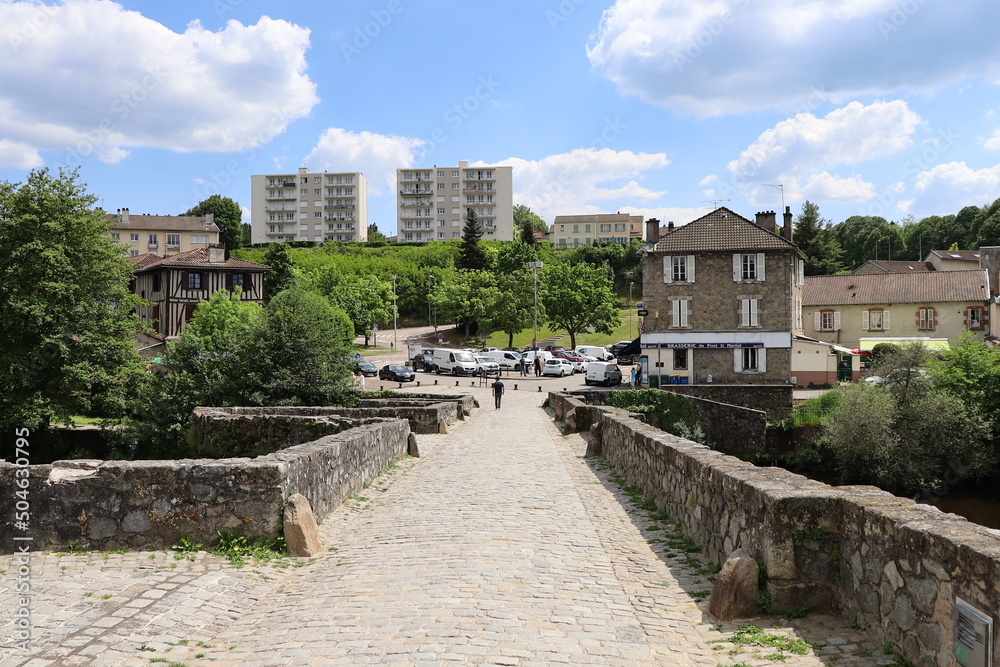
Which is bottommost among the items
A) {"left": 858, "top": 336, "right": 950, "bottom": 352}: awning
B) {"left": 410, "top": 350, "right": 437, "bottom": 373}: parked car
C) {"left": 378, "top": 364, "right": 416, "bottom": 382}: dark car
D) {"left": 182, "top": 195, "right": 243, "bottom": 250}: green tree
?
{"left": 378, "top": 364, "right": 416, "bottom": 382}: dark car

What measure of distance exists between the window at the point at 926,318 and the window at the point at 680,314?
75.7ft

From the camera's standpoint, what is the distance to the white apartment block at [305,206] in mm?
127562

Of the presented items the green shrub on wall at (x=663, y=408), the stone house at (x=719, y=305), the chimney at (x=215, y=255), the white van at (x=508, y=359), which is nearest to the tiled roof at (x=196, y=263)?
the chimney at (x=215, y=255)

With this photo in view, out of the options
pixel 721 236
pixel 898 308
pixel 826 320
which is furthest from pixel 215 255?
pixel 898 308

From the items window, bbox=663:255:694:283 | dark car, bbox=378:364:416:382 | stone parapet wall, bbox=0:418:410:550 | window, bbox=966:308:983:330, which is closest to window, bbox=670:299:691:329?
window, bbox=663:255:694:283

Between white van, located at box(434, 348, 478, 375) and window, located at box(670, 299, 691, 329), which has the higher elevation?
window, located at box(670, 299, 691, 329)

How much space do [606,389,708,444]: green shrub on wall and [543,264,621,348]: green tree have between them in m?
40.6

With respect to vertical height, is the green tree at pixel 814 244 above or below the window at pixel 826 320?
above

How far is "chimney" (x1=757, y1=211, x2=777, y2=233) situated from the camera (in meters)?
46.2

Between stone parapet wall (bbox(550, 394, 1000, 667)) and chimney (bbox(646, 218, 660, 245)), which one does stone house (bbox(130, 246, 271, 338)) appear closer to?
chimney (bbox(646, 218, 660, 245))

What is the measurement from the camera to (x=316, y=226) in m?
129

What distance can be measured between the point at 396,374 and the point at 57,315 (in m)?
20.7

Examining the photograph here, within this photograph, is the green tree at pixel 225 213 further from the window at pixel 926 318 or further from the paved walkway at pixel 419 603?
the paved walkway at pixel 419 603

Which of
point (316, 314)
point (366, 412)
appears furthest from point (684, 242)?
point (366, 412)
